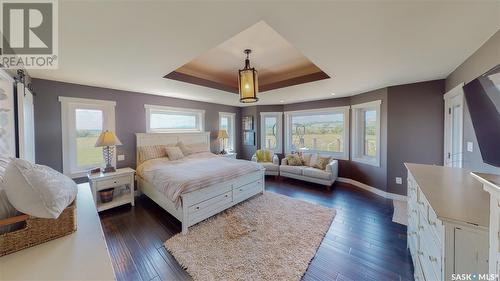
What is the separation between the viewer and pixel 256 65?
3104mm

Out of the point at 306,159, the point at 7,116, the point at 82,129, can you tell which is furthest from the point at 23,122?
the point at 306,159

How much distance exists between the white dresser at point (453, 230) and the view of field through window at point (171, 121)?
458 centimetres

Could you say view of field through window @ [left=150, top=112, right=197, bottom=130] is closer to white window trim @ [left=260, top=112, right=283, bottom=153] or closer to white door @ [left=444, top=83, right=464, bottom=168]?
white window trim @ [left=260, top=112, right=283, bottom=153]

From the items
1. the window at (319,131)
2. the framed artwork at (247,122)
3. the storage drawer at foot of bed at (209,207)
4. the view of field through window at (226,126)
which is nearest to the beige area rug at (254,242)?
the storage drawer at foot of bed at (209,207)

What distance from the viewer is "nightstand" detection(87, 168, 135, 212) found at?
9.44ft

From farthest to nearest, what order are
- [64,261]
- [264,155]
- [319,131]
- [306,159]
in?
[264,155], [319,131], [306,159], [64,261]

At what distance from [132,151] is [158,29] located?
3045mm

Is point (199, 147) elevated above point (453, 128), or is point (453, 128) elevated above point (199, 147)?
point (453, 128)

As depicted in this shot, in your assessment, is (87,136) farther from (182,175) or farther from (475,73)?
(475,73)

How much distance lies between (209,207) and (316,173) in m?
2.66

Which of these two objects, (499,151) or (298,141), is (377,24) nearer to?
(499,151)

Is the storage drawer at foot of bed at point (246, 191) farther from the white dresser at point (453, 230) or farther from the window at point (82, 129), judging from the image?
the window at point (82, 129)

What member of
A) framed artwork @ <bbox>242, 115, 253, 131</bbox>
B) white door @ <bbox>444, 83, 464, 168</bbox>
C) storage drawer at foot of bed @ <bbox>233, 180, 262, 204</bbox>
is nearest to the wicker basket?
storage drawer at foot of bed @ <bbox>233, 180, 262, 204</bbox>

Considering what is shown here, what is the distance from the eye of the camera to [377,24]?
56.5 inches
